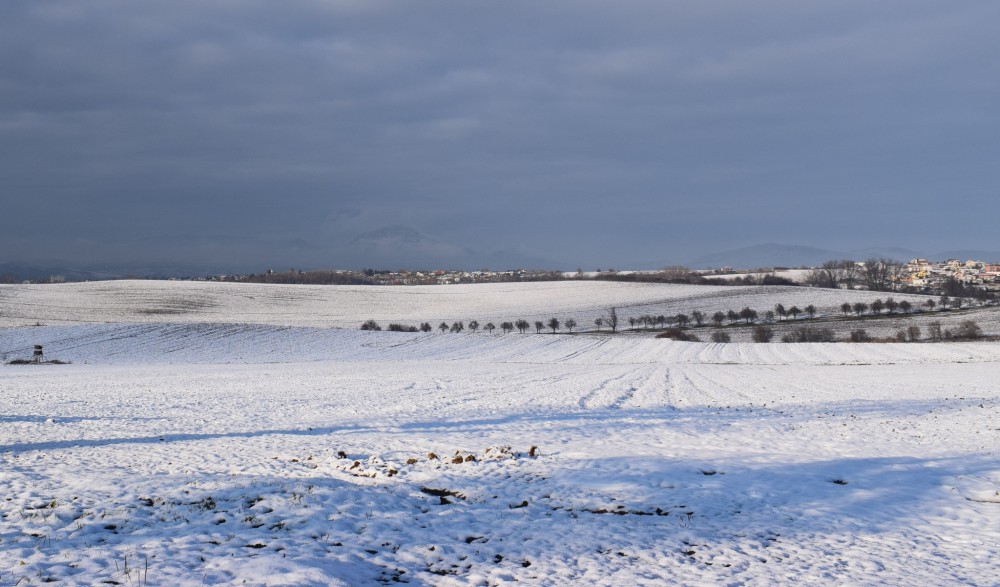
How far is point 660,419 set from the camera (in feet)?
70.0

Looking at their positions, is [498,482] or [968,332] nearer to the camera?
[498,482]

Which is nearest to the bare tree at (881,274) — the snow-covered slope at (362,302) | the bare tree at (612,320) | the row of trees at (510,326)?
the snow-covered slope at (362,302)

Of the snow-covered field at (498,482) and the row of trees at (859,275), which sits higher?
the row of trees at (859,275)

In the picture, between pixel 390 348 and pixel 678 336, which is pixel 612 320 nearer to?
pixel 678 336

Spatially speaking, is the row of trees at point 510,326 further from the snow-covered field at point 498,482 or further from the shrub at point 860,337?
the snow-covered field at point 498,482

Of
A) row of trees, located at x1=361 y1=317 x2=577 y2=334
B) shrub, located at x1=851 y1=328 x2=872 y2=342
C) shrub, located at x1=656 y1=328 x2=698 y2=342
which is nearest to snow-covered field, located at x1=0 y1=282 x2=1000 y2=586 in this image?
shrub, located at x1=851 y1=328 x2=872 y2=342

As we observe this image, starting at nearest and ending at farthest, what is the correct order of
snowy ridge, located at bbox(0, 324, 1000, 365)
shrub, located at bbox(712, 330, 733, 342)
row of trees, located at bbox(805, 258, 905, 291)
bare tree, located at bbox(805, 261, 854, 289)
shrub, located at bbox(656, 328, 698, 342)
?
snowy ridge, located at bbox(0, 324, 1000, 365), shrub, located at bbox(712, 330, 733, 342), shrub, located at bbox(656, 328, 698, 342), row of trees, located at bbox(805, 258, 905, 291), bare tree, located at bbox(805, 261, 854, 289)

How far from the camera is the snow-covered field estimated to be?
28.8 feet

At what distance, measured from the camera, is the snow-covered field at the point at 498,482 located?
8.77m

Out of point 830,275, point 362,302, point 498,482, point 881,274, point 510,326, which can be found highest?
point 881,274

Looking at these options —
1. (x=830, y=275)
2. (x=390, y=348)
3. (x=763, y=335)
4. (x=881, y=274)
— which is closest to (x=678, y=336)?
(x=763, y=335)

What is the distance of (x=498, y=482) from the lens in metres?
12.8

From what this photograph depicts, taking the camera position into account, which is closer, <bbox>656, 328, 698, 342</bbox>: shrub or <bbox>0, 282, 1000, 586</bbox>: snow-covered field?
<bbox>0, 282, 1000, 586</bbox>: snow-covered field

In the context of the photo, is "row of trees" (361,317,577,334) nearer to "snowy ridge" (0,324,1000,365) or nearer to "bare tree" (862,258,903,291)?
"snowy ridge" (0,324,1000,365)
